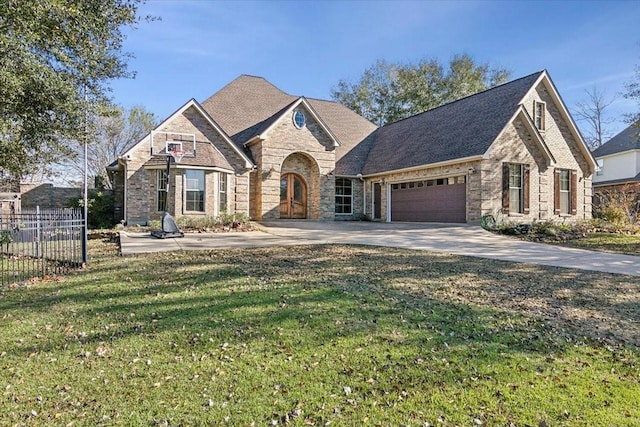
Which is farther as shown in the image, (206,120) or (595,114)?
(595,114)

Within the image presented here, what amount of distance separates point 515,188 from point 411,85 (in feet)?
75.7

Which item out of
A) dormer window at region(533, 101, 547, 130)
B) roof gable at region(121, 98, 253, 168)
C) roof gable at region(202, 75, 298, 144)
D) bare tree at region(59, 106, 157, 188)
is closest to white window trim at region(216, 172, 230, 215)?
roof gable at region(121, 98, 253, 168)

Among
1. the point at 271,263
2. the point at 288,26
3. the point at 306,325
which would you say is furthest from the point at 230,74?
the point at 306,325

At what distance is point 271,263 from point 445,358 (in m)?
4.97

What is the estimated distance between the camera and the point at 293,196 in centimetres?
2152

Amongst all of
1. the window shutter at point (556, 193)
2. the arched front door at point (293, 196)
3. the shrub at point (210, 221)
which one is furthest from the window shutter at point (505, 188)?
the shrub at point (210, 221)

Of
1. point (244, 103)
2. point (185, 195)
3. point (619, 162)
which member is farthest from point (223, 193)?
point (619, 162)

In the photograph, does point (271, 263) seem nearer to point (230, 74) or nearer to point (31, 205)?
point (31, 205)

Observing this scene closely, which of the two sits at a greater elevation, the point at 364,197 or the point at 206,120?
the point at 206,120

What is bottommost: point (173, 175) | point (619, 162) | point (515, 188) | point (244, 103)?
point (515, 188)

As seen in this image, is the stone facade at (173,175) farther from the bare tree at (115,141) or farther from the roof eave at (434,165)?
the bare tree at (115,141)

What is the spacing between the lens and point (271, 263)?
26.8 ft

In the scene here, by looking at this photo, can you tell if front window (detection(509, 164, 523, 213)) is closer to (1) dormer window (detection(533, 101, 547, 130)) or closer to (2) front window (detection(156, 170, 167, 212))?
(1) dormer window (detection(533, 101, 547, 130))

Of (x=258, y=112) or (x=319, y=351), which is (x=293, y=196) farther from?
(x=319, y=351)
